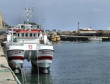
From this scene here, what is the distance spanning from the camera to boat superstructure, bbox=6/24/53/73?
3212 centimetres

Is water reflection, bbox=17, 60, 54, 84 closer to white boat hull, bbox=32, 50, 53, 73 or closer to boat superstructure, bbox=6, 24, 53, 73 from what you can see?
white boat hull, bbox=32, 50, 53, 73

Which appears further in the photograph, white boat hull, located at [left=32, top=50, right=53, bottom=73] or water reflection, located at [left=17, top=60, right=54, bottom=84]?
white boat hull, located at [left=32, top=50, right=53, bottom=73]

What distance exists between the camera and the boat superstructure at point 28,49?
105ft

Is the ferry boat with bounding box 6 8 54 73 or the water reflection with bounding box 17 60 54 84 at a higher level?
the ferry boat with bounding box 6 8 54 73

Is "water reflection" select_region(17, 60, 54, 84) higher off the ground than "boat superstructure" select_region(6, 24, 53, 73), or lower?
lower

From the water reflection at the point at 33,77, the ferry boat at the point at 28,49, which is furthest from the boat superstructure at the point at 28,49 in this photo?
the water reflection at the point at 33,77

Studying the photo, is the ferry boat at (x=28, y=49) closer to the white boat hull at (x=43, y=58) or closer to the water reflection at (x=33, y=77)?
the white boat hull at (x=43, y=58)

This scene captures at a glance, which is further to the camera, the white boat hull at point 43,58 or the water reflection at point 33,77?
the white boat hull at point 43,58

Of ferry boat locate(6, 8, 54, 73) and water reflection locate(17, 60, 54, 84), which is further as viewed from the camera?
ferry boat locate(6, 8, 54, 73)

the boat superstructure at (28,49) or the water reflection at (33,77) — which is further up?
the boat superstructure at (28,49)

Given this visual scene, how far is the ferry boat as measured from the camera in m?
32.2

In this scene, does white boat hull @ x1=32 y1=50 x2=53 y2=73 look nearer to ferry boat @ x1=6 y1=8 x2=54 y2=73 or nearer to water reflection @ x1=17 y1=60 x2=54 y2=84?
ferry boat @ x1=6 y1=8 x2=54 y2=73

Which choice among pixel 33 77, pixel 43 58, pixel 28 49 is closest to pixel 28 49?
pixel 28 49

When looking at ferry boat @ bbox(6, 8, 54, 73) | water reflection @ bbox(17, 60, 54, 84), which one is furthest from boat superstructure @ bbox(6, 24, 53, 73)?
water reflection @ bbox(17, 60, 54, 84)
